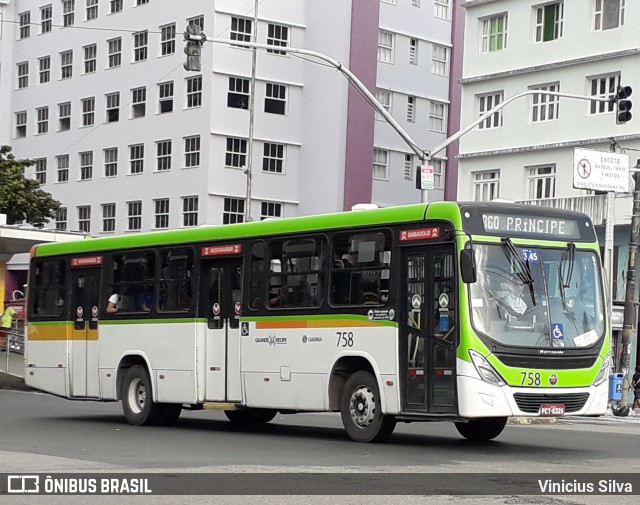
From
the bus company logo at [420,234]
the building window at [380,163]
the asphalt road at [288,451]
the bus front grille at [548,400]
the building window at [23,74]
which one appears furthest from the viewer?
the building window at [23,74]

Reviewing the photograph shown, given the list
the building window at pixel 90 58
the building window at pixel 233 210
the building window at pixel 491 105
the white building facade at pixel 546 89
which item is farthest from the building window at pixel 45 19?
the building window at pixel 491 105

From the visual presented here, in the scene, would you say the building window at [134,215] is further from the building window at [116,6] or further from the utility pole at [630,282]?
the utility pole at [630,282]

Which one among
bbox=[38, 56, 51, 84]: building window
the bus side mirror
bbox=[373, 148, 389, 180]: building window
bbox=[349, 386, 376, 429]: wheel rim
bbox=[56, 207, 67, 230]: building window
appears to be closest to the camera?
the bus side mirror

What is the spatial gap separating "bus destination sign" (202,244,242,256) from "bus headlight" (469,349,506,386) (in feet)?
16.5

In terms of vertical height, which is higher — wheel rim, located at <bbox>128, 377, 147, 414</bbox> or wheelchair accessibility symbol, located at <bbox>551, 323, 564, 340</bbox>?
wheelchair accessibility symbol, located at <bbox>551, 323, 564, 340</bbox>

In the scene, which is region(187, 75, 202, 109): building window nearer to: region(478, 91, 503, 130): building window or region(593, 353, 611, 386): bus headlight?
region(478, 91, 503, 130): building window

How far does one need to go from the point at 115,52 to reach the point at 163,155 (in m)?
7.17

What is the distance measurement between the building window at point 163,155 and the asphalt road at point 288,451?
38.6 metres

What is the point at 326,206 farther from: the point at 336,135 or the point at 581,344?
the point at 581,344

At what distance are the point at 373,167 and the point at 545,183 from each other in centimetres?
1778

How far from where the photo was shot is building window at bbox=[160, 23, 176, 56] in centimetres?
6269

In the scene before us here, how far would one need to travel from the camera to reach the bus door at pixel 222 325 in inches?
793

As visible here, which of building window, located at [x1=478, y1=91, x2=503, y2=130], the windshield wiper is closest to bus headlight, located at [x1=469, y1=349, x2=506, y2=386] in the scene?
the windshield wiper

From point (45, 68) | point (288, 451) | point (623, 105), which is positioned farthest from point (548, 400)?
point (45, 68)
